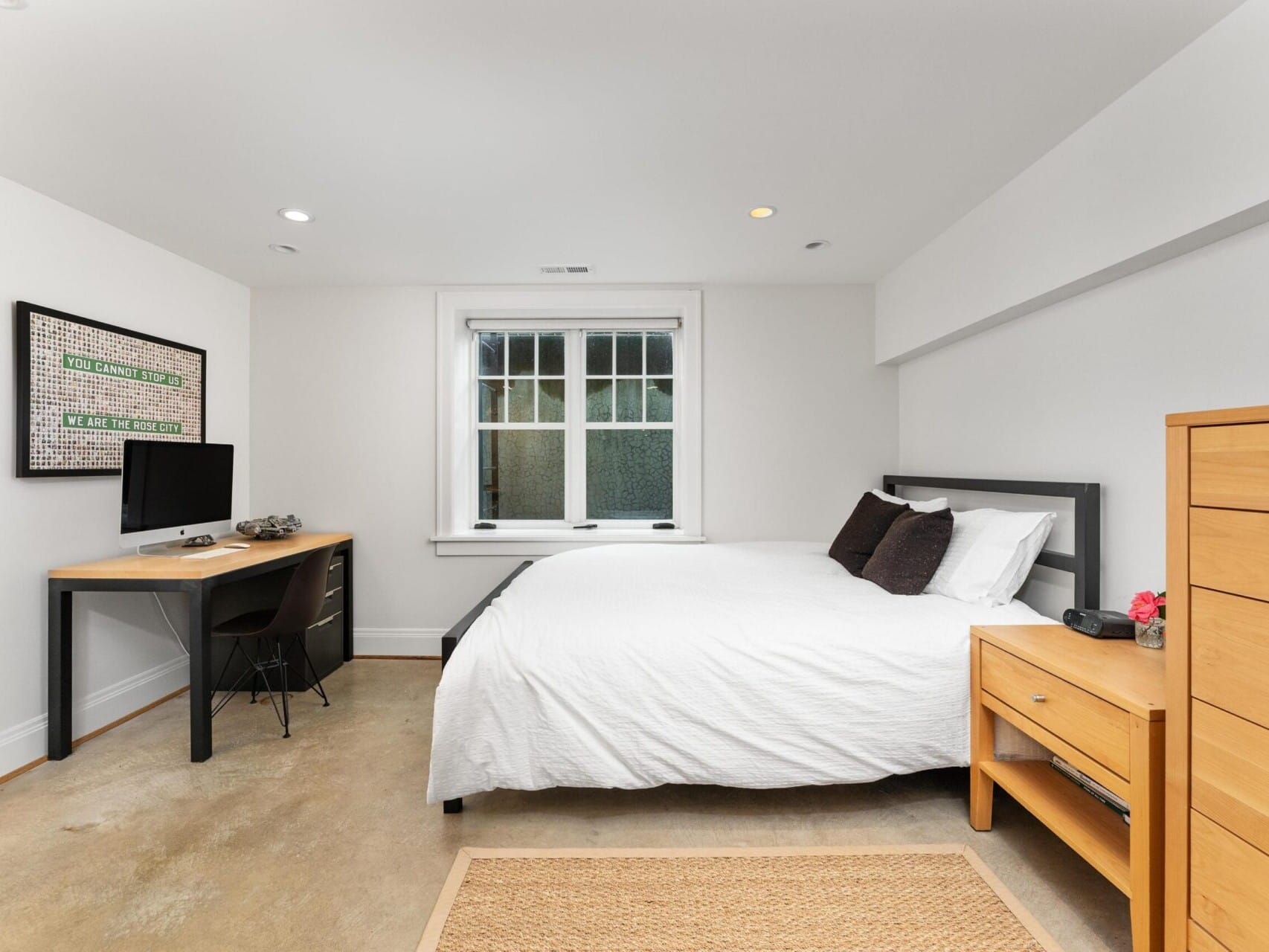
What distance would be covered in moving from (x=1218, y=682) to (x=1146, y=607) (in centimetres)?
76

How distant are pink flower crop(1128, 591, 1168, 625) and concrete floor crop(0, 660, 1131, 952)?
0.78 m

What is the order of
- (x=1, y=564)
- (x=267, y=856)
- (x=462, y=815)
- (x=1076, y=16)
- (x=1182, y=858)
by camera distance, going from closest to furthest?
(x=1182, y=858), (x=1076, y=16), (x=267, y=856), (x=462, y=815), (x=1, y=564)

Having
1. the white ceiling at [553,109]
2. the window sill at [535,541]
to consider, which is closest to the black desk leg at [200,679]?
the window sill at [535,541]

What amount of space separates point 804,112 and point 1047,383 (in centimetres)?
154

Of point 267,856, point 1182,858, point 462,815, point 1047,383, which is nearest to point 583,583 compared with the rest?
point 462,815

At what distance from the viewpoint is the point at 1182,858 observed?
1242 mm

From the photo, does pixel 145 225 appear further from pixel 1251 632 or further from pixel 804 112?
pixel 1251 632

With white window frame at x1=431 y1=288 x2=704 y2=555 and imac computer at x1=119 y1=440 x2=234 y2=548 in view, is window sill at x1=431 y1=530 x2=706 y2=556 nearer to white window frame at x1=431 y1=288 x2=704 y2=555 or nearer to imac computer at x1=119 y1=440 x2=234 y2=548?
white window frame at x1=431 y1=288 x2=704 y2=555

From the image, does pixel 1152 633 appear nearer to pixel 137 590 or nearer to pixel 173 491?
pixel 137 590

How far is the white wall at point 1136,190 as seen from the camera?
60.7 inches

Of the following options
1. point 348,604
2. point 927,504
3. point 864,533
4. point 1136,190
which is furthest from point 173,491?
point 1136,190

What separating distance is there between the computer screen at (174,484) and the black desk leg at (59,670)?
378 millimetres

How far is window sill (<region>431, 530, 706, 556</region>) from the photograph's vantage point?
3.83m

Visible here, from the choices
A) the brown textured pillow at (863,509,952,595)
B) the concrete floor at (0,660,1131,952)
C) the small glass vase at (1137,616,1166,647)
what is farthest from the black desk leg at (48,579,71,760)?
the small glass vase at (1137,616,1166,647)
